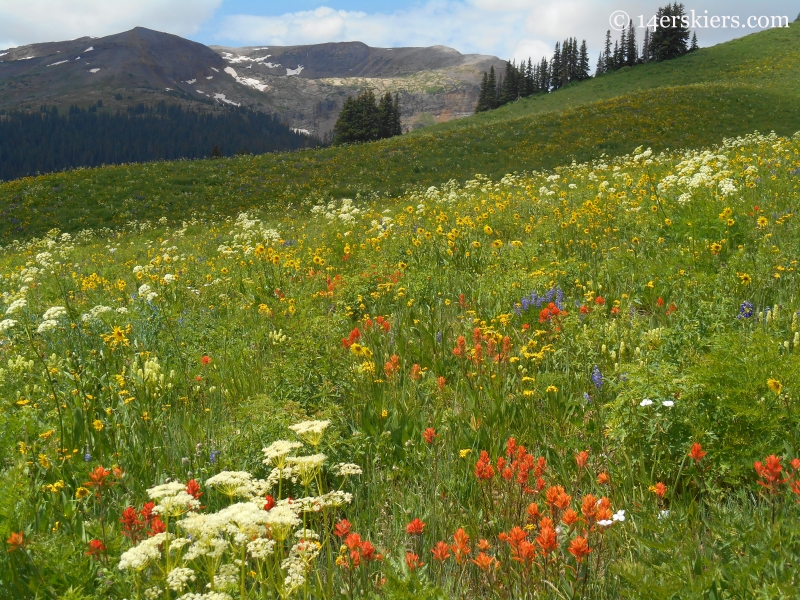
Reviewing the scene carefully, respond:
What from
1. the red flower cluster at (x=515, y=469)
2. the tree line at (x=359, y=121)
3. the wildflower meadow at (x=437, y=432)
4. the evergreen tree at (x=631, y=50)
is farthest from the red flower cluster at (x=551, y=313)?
the evergreen tree at (x=631, y=50)

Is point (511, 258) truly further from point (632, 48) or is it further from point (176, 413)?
point (632, 48)

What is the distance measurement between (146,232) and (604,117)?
28.4 metres

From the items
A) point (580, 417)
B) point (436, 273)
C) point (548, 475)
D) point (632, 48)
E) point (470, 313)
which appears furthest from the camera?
point (632, 48)

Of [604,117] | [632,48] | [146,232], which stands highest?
[632,48]

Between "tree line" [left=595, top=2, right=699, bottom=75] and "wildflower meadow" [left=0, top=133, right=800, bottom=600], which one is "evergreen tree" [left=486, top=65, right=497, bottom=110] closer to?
"tree line" [left=595, top=2, right=699, bottom=75]

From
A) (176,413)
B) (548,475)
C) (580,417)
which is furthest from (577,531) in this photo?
(176,413)

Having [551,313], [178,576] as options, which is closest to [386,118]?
[551,313]

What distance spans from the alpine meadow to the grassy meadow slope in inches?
637

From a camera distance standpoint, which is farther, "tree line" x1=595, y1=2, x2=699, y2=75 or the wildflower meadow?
"tree line" x1=595, y1=2, x2=699, y2=75

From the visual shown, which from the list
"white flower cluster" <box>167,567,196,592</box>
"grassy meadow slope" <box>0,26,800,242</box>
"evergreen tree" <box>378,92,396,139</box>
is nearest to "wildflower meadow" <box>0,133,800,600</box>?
"white flower cluster" <box>167,567,196,592</box>

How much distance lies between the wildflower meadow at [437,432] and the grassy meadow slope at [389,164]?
16824mm

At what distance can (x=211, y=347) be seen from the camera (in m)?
5.35

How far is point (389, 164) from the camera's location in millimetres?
30750

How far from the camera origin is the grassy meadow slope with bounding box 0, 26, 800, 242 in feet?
83.5
